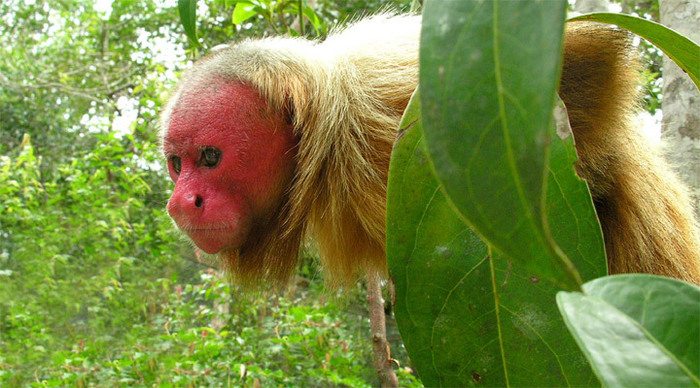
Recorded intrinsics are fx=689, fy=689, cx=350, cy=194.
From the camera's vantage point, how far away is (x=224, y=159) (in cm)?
237

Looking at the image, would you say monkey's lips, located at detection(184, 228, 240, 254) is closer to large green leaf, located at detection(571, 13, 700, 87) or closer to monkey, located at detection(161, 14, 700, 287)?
monkey, located at detection(161, 14, 700, 287)

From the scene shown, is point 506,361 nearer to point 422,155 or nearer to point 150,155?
point 422,155

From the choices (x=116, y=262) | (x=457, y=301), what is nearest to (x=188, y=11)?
(x=457, y=301)

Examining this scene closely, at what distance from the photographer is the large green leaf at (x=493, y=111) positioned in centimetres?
54

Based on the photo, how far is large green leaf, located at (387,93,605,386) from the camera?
1.09 metres

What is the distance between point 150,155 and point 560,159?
6.49 metres

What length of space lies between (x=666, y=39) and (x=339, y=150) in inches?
53.3

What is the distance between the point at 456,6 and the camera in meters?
0.59

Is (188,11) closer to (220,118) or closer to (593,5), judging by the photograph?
(220,118)

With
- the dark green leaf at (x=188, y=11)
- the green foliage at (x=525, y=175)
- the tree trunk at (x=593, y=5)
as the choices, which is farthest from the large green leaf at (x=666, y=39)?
the tree trunk at (x=593, y=5)

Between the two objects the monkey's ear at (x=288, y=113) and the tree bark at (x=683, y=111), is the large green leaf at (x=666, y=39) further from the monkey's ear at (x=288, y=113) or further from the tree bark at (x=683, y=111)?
the tree bark at (x=683, y=111)

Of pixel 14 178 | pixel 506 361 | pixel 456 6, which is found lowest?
pixel 14 178

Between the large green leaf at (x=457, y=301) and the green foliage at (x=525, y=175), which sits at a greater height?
the green foliage at (x=525, y=175)

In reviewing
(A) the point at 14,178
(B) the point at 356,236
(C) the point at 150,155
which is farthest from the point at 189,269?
(B) the point at 356,236
